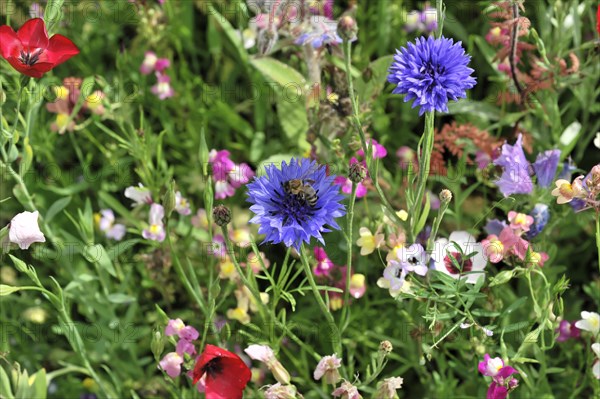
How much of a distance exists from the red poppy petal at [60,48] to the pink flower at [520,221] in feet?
2.05

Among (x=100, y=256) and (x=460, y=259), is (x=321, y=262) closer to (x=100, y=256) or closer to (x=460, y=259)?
(x=460, y=259)

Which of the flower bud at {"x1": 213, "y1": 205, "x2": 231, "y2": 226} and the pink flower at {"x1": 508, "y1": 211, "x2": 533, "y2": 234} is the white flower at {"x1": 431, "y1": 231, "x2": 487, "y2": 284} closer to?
the pink flower at {"x1": 508, "y1": 211, "x2": 533, "y2": 234}

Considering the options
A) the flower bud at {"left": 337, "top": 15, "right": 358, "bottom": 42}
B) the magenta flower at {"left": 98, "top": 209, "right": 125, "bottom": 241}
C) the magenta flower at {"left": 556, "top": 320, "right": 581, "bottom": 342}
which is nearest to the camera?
the flower bud at {"left": 337, "top": 15, "right": 358, "bottom": 42}

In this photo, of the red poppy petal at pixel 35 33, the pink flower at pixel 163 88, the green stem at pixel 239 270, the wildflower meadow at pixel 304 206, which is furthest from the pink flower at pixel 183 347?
the pink flower at pixel 163 88

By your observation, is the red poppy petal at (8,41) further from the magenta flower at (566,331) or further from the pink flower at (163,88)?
the magenta flower at (566,331)

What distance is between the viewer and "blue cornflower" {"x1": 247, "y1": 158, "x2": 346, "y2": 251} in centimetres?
84

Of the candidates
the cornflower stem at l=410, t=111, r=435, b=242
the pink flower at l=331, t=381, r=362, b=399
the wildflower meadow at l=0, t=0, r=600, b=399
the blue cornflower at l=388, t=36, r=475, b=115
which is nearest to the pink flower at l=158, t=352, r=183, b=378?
the wildflower meadow at l=0, t=0, r=600, b=399

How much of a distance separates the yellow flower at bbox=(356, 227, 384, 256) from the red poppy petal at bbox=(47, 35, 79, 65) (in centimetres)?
46

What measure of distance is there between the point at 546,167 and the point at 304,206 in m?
0.43

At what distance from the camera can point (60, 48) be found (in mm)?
1035

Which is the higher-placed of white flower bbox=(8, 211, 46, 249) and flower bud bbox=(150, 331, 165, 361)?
white flower bbox=(8, 211, 46, 249)

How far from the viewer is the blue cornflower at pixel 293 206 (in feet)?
2.77

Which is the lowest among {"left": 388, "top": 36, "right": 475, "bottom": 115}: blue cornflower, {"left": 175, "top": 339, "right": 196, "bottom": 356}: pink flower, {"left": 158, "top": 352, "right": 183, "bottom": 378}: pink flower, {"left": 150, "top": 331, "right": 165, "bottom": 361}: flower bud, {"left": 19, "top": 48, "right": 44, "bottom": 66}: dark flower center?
{"left": 158, "top": 352, "right": 183, "bottom": 378}: pink flower

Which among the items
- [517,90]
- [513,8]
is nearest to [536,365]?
[517,90]
